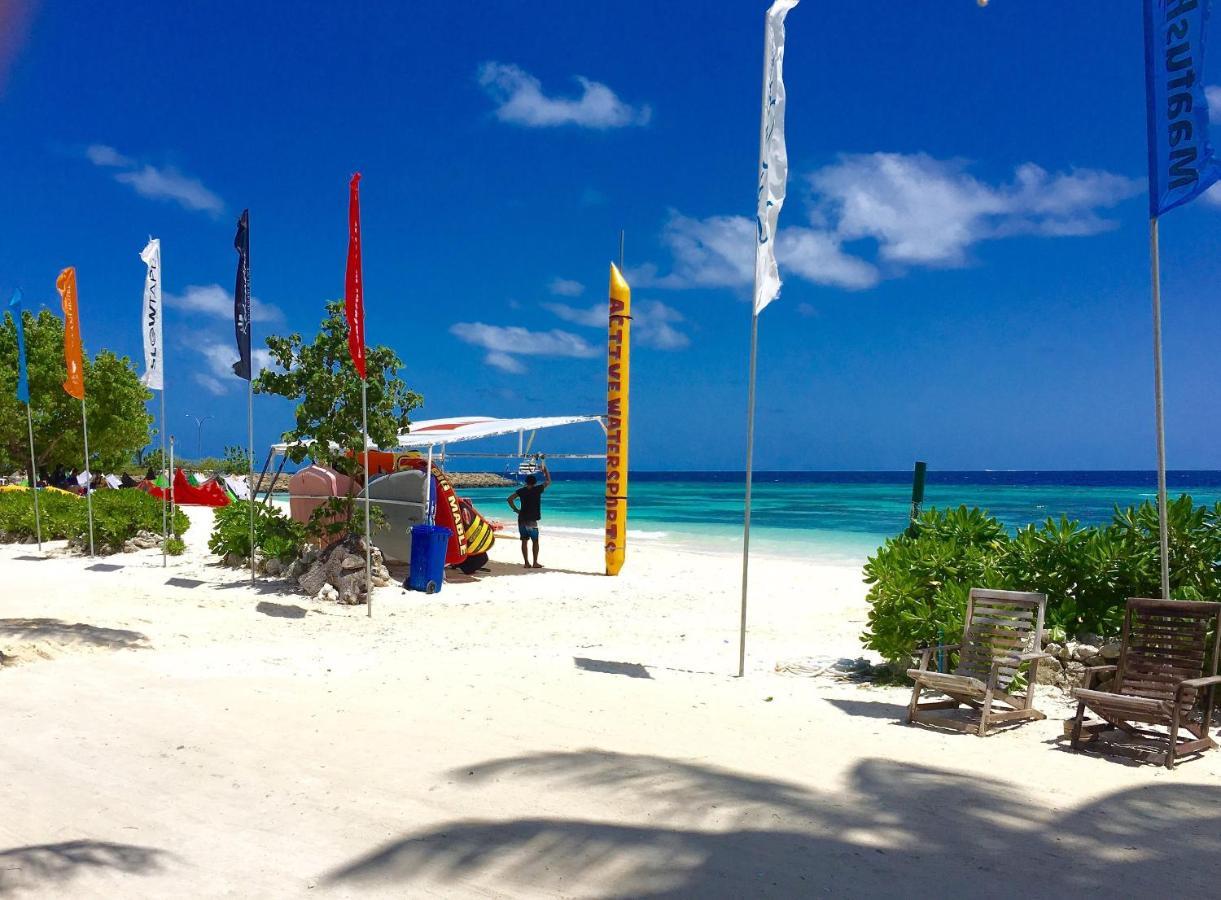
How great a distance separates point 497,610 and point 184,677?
4622mm

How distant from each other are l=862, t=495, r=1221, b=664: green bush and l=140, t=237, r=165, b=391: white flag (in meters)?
10.8

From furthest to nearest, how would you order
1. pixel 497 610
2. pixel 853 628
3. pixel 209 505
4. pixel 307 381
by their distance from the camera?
pixel 209 505
pixel 307 381
pixel 497 610
pixel 853 628

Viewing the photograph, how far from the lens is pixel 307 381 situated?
1209 centimetres

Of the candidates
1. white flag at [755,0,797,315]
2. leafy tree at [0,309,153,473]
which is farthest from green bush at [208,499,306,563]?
leafy tree at [0,309,153,473]

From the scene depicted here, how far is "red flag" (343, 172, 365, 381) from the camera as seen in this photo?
10219 millimetres

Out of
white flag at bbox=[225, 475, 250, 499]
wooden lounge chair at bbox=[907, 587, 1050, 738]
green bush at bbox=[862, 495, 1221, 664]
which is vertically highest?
white flag at bbox=[225, 475, 250, 499]

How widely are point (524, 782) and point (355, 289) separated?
7293 millimetres

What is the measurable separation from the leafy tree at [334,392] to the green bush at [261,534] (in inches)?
36.4

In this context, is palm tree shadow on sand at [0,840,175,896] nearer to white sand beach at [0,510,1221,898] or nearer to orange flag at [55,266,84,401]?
white sand beach at [0,510,1221,898]

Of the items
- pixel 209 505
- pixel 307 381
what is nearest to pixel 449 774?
pixel 307 381

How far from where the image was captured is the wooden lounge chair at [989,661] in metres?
5.95

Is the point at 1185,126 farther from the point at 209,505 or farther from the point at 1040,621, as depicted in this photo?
the point at 209,505

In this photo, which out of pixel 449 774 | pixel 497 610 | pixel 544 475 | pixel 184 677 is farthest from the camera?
pixel 544 475

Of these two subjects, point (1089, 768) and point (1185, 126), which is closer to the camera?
point (1089, 768)
